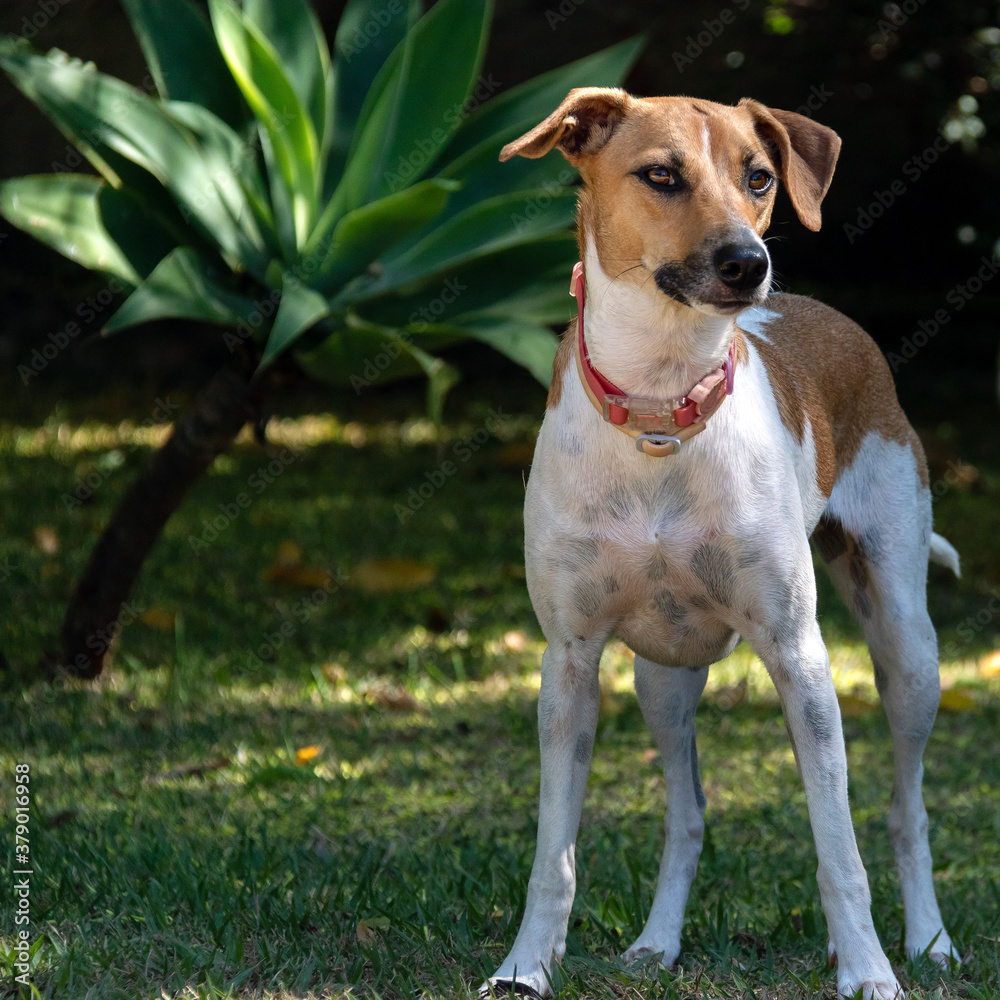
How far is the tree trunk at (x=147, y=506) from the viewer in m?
4.52

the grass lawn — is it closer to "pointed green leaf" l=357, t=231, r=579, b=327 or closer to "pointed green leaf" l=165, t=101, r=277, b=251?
"pointed green leaf" l=357, t=231, r=579, b=327

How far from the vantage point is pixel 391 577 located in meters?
5.96

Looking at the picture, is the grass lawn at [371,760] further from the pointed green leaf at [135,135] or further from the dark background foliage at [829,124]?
the pointed green leaf at [135,135]

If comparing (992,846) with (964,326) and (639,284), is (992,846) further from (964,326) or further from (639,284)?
(964,326)

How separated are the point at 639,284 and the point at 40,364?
6.74 meters

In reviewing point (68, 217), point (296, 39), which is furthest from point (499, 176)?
point (68, 217)

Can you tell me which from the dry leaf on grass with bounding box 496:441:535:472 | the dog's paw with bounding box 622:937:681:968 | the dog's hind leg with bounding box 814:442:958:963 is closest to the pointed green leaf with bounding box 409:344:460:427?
the dog's hind leg with bounding box 814:442:958:963

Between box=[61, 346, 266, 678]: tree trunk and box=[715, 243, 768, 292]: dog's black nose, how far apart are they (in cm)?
239

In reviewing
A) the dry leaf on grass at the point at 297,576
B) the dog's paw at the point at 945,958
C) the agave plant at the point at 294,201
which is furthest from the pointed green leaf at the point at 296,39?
the dog's paw at the point at 945,958

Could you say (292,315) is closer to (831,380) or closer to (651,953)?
(831,380)

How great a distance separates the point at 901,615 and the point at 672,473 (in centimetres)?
100

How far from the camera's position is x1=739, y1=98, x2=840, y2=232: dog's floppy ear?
9.31 feet

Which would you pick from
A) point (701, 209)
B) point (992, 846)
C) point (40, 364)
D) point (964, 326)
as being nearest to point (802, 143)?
point (701, 209)

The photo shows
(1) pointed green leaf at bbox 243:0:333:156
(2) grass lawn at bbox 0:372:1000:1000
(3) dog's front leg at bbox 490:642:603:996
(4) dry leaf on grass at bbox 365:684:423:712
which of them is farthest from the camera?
(4) dry leaf on grass at bbox 365:684:423:712
